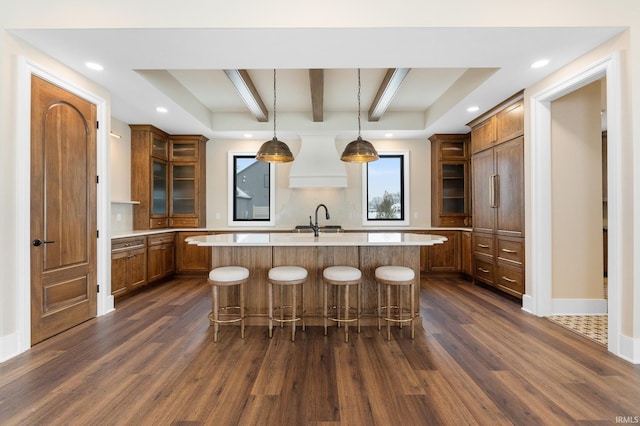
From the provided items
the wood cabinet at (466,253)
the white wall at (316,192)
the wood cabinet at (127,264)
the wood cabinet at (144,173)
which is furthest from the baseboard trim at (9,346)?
the wood cabinet at (466,253)

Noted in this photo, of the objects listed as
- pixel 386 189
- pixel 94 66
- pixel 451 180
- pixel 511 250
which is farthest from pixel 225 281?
pixel 451 180

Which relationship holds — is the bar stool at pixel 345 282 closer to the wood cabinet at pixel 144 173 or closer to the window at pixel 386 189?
the window at pixel 386 189

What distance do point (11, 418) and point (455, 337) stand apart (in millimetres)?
3245

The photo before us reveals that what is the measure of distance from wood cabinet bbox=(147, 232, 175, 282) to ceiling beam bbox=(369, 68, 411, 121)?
4.14 metres

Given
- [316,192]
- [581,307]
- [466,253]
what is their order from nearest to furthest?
[581,307], [466,253], [316,192]

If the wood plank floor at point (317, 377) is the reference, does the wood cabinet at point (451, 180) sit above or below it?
above

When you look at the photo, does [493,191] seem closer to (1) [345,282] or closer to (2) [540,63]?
(2) [540,63]

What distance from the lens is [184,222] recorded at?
5766mm

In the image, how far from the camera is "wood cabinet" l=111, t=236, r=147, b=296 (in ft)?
12.9

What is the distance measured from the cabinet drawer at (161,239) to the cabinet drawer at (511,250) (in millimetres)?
5218

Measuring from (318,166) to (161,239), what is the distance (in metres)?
3.01

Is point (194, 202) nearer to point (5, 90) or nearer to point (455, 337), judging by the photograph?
point (5, 90)

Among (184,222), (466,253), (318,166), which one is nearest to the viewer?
(466,253)

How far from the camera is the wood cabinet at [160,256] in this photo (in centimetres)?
475
